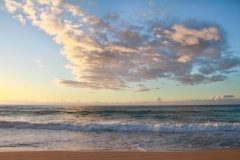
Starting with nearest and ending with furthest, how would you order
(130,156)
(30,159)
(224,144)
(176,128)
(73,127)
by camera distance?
(30,159)
(130,156)
(224,144)
(176,128)
(73,127)

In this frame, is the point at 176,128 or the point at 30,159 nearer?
the point at 30,159

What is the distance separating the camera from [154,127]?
16.6 m

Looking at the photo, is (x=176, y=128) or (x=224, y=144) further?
(x=176, y=128)

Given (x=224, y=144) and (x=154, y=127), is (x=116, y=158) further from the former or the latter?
(x=154, y=127)

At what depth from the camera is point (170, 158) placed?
649 centimetres

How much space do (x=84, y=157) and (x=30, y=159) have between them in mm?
1844

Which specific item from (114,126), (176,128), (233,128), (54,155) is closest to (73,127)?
(114,126)

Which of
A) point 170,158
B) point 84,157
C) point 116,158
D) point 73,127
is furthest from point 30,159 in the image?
point 73,127

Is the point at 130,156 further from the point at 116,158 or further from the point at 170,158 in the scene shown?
the point at 170,158

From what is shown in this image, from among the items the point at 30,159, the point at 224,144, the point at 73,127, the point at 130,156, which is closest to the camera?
the point at 30,159

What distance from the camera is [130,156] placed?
6754 millimetres

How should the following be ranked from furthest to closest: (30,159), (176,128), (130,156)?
1. (176,128)
2. (130,156)
3. (30,159)

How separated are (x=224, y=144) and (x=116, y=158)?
683cm

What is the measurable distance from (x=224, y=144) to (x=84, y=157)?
25.6 feet
